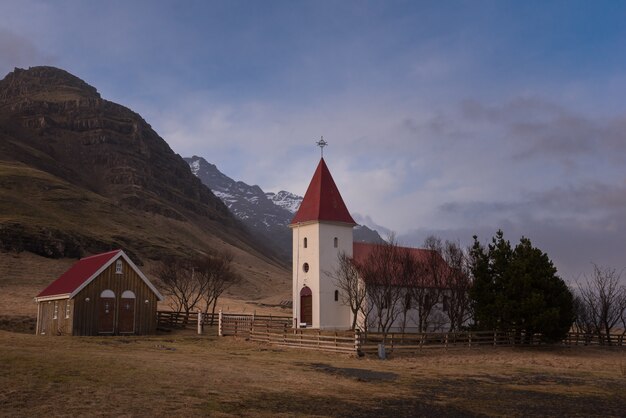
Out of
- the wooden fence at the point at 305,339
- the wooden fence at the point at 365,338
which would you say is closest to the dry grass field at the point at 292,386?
the wooden fence at the point at 305,339

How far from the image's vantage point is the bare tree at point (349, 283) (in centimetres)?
4288

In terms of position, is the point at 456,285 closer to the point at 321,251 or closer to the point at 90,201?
the point at 321,251

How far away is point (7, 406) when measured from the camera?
13.5m

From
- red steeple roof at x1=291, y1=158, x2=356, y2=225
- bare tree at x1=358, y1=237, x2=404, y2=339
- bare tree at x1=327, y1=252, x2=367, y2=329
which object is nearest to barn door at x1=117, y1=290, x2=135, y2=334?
red steeple roof at x1=291, y1=158, x2=356, y2=225

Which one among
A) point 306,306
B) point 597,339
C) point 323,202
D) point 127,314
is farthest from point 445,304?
point 127,314

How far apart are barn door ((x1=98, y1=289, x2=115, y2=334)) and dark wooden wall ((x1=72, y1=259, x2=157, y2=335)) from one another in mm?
208

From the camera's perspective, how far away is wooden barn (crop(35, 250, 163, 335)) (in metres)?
39.7

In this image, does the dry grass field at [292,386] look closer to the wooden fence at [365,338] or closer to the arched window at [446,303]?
the wooden fence at [365,338]

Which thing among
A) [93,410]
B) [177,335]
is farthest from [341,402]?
[177,335]

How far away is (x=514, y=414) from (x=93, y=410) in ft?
34.7

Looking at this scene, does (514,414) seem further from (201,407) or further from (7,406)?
(7,406)

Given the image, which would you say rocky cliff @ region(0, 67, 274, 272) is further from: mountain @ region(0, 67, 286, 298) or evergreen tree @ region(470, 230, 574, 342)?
evergreen tree @ region(470, 230, 574, 342)

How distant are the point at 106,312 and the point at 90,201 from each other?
318 feet

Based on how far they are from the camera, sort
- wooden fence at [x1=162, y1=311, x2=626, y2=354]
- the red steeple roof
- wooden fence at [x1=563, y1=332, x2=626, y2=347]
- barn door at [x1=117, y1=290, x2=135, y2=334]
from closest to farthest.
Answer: wooden fence at [x1=162, y1=311, x2=626, y2=354] < barn door at [x1=117, y1=290, x2=135, y2=334] < wooden fence at [x1=563, y1=332, x2=626, y2=347] < the red steeple roof
